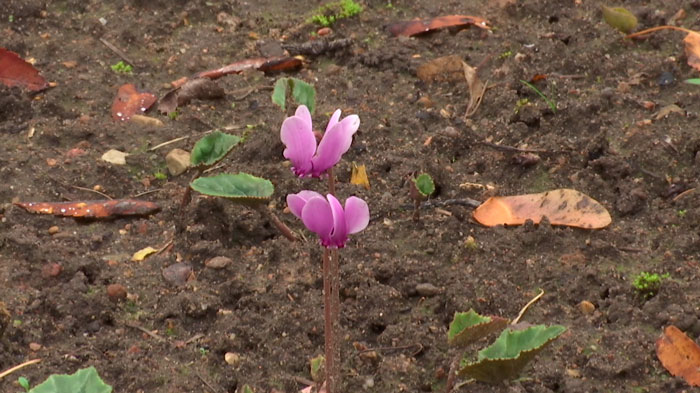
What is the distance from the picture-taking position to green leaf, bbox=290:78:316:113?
3102 millimetres

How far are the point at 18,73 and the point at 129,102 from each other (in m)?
0.41

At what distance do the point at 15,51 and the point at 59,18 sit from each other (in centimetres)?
29

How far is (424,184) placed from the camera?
2.76m

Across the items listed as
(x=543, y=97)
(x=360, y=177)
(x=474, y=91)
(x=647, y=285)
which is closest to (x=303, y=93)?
(x=360, y=177)

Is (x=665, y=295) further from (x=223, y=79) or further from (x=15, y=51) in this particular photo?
(x=15, y=51)

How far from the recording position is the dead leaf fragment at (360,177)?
119 inches

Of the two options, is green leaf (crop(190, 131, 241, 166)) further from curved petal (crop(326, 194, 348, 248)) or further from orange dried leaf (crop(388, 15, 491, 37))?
orange dried leaf (crop(388, 15, 491, 37))

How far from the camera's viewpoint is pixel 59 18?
3959 millimetres

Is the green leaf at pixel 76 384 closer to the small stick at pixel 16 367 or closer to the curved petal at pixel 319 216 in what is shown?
the small stick at pixel 16 367

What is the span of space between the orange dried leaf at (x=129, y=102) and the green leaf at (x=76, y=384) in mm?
1581

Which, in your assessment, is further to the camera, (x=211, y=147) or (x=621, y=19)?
(x=621, y=19)

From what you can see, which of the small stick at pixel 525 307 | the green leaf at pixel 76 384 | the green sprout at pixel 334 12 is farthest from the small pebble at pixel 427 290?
the green sprout at pixel 334 12

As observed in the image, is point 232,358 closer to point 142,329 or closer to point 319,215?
point 142,329

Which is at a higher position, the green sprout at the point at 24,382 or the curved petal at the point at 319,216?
the curved petal at the point at 319,216
